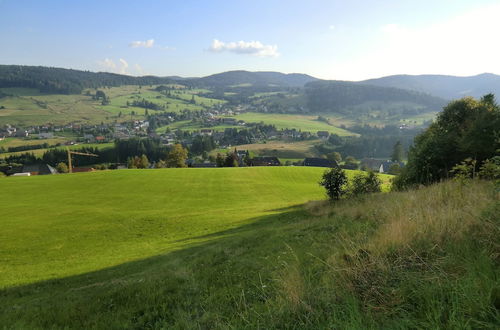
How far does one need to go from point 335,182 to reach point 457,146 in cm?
959

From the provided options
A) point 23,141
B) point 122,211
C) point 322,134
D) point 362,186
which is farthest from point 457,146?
point 23,141

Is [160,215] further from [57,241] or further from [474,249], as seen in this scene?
[474,249]

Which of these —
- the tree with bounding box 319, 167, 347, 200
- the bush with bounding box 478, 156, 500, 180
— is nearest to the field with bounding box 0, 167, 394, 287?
the tree with bounding box 319, 167, 347, 200

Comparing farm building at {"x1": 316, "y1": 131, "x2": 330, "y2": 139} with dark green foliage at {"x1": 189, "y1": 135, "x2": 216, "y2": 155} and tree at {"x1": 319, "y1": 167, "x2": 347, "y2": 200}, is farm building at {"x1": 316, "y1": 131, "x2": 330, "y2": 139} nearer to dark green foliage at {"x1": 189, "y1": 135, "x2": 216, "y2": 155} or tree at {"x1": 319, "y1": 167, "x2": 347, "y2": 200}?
dark green foliage at {"x1": 189, "y1": 135, "x2": 216, "y2": 155}

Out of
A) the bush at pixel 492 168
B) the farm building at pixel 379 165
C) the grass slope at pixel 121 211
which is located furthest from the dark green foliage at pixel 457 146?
the farm building at pixel 379 165

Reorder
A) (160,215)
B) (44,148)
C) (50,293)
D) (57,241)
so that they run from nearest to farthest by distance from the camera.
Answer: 1. (50,293)
2. (57,241)
3. (160,215)
4. (44,148)

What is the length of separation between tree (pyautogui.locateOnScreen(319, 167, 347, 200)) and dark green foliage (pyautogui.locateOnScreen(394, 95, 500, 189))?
478 cm

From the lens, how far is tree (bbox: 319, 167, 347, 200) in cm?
2503

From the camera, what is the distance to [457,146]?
21938 mm

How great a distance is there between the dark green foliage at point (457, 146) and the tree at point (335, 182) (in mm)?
4779

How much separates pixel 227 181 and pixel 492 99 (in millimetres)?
41038

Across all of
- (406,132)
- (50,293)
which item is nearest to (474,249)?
(50,293)

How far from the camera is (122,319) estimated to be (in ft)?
18.3

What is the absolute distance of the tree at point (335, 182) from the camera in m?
25.0
